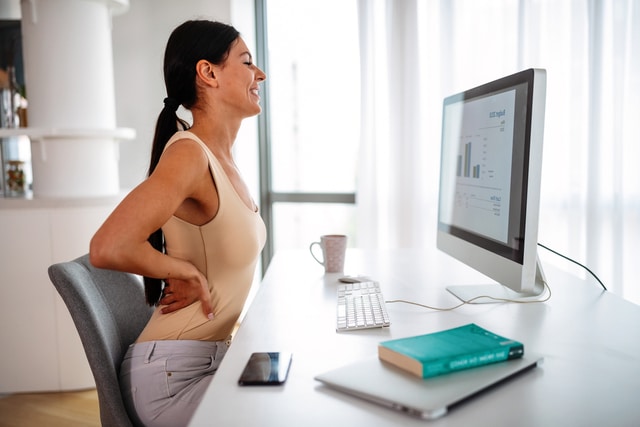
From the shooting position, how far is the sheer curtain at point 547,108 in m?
2.94

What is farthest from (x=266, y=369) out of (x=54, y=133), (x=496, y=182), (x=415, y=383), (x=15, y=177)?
(x=15, y=177)

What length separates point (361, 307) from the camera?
1.28 metres

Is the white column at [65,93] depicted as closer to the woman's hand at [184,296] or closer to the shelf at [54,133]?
the shelf at [54,133]

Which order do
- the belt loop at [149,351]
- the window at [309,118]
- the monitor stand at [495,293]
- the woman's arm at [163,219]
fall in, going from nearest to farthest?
the woman's arm at [163,219] → the belt loop at [149,351] → the monitor stand at [495,293] → the window at [309,118]

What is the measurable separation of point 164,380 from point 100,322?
0.61 ft

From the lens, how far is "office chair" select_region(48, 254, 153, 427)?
1.19m

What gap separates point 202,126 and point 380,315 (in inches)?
27.3

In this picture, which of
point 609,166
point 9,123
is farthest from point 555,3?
point 9,123

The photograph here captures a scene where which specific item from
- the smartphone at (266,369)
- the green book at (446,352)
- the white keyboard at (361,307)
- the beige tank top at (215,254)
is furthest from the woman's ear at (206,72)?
the green book at (446,352)

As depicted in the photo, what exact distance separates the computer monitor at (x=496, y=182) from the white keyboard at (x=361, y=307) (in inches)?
8.9

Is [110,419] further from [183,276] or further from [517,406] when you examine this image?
[517,406]

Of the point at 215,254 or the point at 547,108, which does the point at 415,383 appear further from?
the point at 547,108

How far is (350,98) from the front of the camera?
11.5ft

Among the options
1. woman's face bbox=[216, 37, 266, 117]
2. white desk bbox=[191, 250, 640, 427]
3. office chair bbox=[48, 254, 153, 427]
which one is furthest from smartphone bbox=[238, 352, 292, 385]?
woman's face bbox=[216, 37, 266, 117]
